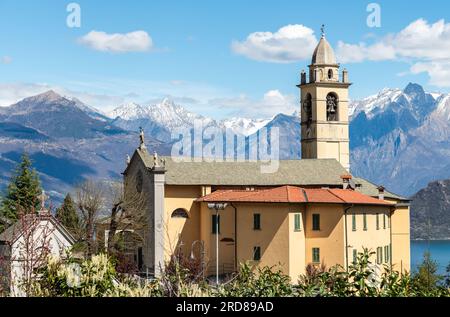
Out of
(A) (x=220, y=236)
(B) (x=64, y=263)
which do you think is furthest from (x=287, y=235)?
(B) (x=64, y=263)

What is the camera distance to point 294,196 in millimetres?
52344

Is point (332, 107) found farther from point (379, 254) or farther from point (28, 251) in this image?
point (28, 251)

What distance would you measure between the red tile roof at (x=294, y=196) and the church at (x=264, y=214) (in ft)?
0.21

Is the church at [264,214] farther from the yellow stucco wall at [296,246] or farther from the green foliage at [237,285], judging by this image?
the green foliage at [237,285]

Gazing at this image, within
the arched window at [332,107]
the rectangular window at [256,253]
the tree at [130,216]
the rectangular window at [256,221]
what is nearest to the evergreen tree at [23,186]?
the tree at [130,216]

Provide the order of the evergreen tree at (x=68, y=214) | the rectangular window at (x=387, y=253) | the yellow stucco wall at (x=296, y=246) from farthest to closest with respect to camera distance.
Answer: the evergreen tree at (x=68, y=214) < the rectangular window at (x=387, y=253) < the yellow stucco wall at (x=296, y=246)

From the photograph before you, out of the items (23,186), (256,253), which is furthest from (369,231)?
(23,186)

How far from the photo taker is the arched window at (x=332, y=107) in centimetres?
7538

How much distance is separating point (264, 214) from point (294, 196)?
216cm

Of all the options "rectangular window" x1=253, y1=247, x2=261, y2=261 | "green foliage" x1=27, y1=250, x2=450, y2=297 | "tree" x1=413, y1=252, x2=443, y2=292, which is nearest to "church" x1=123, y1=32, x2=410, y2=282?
"rectangular window" x1=253, y1=247, x2=261, y2=261

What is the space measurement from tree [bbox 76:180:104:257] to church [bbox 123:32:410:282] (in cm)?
284

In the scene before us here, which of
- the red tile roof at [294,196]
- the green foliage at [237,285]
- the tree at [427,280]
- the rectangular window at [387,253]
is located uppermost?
the red tile roof at [294,196]

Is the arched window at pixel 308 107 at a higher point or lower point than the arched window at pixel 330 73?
lower

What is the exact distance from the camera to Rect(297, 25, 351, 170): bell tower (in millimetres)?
74438
